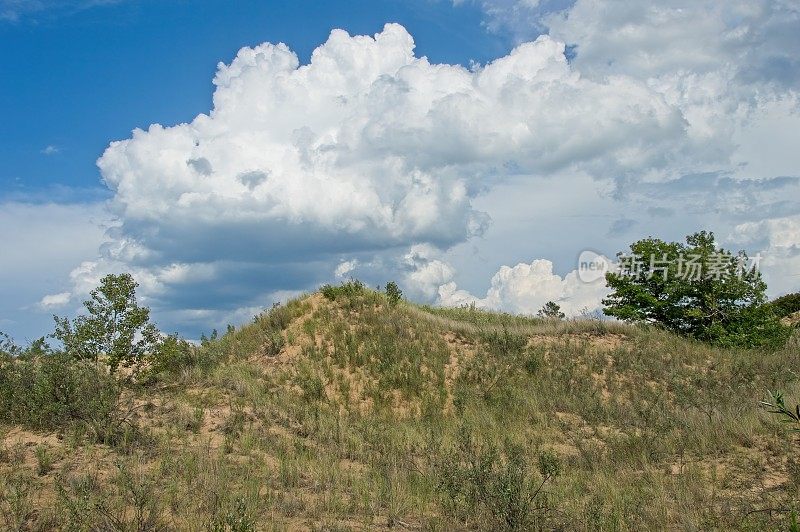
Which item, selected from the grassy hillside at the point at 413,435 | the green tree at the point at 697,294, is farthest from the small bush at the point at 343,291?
the green tree at the point at 697,294

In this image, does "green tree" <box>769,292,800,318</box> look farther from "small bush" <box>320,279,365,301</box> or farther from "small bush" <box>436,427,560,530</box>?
"small bush" <box>436,427,560,530</box>

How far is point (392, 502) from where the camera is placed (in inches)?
369

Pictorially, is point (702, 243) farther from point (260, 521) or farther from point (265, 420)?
point (260, 521)

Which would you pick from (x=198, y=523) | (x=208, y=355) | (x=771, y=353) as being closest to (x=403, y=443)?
(x=198, y=523)

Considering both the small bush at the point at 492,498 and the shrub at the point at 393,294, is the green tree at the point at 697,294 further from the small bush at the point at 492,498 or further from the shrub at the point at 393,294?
the small bush at the point at 492,498

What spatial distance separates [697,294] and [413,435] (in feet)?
65.9

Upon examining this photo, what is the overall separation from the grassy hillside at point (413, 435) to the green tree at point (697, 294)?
7.62ft

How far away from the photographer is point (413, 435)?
49.2ft

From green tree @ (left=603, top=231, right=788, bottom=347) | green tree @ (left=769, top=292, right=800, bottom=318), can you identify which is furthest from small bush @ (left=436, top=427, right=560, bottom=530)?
green tree @ (left=769, top=292, right=800, bottom=318)

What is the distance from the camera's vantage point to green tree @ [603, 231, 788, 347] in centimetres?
2766

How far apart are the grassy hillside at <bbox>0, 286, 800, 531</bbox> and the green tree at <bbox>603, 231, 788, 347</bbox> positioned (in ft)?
7.62

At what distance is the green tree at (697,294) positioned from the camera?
27656 mm

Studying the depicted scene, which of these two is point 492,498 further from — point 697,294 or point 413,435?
point 697,294

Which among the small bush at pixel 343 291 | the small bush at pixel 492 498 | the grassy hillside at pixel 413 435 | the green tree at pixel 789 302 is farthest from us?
the green tree at pixel 789 302
